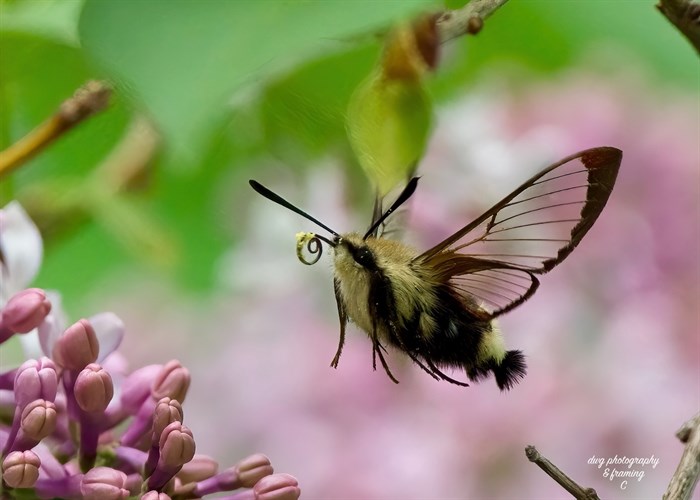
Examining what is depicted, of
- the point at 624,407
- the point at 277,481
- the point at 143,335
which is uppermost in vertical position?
the point at 143,335

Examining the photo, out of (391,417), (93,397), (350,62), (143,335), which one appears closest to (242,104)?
(350,62)

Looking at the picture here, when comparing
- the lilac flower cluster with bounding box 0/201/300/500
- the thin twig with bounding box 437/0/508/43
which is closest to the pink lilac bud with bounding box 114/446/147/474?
the lilac flower cluster with bounding box 0/201/300/500

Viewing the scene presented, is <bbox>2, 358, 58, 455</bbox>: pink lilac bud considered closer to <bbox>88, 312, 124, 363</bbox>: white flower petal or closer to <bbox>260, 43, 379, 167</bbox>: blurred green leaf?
<bbox>88, 312, 124, 363</bbox>: white flower petal

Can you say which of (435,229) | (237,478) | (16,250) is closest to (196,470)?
(237,478)

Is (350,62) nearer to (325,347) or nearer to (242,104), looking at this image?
(242,104)

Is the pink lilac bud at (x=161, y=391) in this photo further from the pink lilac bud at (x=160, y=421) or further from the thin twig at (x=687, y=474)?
the thin twig at (x=687, y=474)

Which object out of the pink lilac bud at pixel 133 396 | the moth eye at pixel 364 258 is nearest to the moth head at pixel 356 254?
the moth eye at pixel 364 258

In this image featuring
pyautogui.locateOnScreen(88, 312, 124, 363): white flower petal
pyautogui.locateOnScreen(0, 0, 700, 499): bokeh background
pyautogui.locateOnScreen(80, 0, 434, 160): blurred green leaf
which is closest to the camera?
pyautogui.locateOnScreen(80, 0, 434, 160): blurred green leaf
